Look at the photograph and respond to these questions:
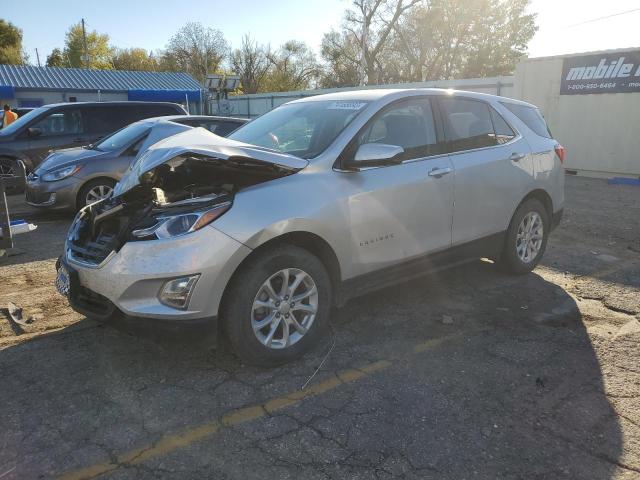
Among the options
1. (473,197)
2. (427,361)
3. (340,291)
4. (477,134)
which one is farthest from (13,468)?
(477,134)

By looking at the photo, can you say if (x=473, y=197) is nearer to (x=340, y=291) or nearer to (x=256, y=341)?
(x=340, y=291)

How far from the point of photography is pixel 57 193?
7.38 m

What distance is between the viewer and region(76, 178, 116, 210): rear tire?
753 centimetres

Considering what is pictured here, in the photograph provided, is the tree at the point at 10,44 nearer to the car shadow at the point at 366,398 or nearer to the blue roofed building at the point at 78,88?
the blue roofed building at the point at 78,88

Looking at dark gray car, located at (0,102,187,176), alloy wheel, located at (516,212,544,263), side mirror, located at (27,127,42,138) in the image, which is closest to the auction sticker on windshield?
alloy wheel, located at (516,212,544,263)

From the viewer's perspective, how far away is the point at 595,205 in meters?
9.45

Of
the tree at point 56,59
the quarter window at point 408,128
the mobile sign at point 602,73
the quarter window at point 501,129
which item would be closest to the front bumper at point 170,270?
the quarter window at point 408,128

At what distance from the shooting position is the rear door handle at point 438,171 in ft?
13.1

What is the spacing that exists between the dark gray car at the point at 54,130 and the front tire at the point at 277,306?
7687 mm

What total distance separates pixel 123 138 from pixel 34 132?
268cm

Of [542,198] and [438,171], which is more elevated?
[438,171]

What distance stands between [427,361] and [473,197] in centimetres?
160

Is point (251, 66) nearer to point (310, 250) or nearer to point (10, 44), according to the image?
point (10, 44)

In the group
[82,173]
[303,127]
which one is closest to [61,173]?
[82,173]
